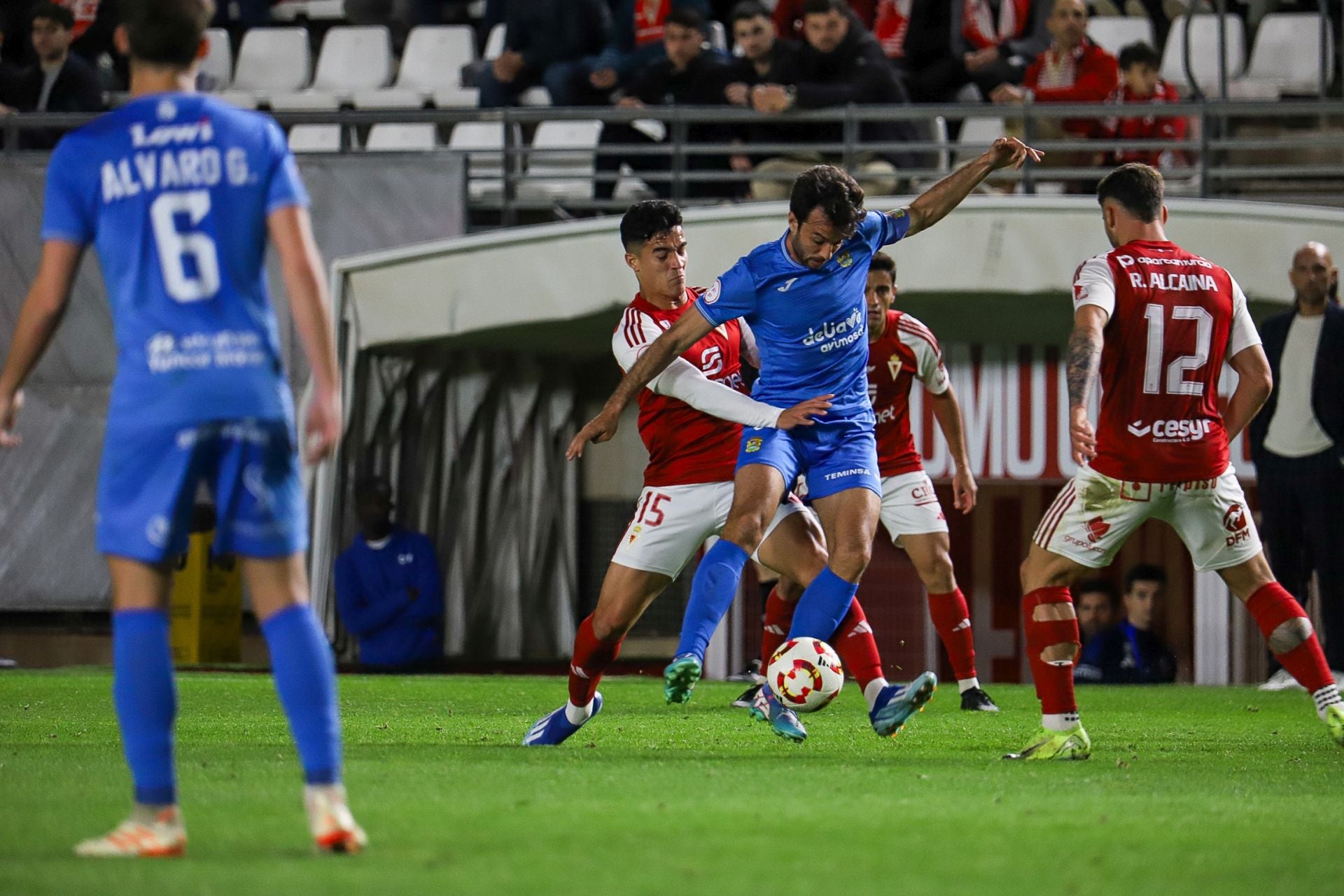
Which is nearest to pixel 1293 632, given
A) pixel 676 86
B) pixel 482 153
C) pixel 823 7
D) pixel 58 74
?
pixel 823 7

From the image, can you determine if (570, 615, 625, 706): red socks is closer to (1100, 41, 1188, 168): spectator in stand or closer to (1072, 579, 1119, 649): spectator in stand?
(1072, 579, 1119, 649): spectator in stand

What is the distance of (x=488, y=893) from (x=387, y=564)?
9654mm

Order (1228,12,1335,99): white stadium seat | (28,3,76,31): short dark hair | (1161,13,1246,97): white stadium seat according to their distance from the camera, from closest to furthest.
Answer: (1228,12,1335,99): white stadium seat
(28,3,76,31): short dark hair
(1161,13,1246,97): white stadium seat

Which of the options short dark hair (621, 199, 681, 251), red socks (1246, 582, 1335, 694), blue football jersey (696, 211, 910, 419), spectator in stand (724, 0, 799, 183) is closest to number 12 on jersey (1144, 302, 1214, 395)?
red socks (1246, 582, 1335, 694)

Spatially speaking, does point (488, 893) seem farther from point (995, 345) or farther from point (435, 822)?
point (995, 345)

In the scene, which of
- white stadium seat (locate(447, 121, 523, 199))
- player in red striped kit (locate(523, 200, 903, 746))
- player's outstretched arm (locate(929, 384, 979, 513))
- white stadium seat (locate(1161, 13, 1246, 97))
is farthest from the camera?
white stadium seat (locate(1161, 13, 1246, 97))

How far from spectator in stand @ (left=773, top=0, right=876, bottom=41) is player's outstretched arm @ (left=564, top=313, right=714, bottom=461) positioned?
9.18 metres

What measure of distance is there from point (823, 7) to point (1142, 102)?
2.37 metres

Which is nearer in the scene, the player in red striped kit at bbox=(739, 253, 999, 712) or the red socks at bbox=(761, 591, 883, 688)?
the red socks at bbox=(761, 591, 883, 688)

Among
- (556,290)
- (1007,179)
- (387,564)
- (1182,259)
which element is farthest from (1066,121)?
(1182,259)

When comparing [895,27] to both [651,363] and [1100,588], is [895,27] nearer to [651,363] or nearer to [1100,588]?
[1100,588]

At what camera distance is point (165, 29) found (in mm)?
3971

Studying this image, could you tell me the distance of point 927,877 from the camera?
3576mm

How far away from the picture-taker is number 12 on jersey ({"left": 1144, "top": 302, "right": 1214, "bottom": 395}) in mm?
6191
